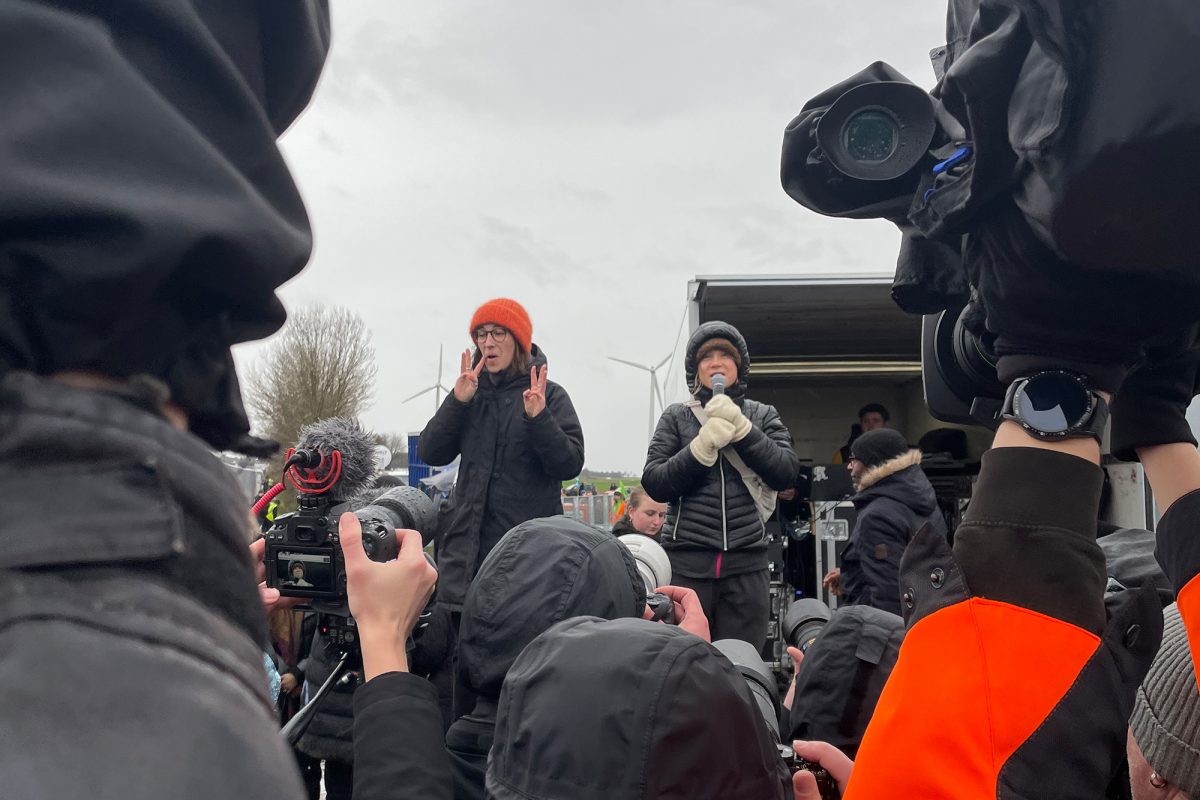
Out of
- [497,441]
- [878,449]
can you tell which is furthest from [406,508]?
[878,449]

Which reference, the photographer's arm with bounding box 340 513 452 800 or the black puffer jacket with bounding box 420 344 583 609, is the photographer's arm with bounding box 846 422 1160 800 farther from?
the black puffer jacket with bounding box 420 344 583 609

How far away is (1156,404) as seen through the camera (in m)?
1.15

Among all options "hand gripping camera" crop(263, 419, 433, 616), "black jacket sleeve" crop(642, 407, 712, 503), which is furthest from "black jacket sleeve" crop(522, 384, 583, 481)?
"hand gripping camera" crop(263, 419, 433, 616)

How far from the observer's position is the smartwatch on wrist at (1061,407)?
99cm

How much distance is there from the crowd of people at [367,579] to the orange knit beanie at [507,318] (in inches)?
56.9

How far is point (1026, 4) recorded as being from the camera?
833 millimetres

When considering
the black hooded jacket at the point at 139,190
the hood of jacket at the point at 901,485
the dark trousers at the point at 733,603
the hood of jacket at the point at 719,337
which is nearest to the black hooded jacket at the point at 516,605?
the black hooded jacket at the point at 139,190

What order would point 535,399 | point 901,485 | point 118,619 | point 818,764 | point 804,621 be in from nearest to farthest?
point 118,619
point 818,764
point 804,621
point 535,399
point 901,485

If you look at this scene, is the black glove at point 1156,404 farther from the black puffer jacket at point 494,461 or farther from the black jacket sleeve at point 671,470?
the black jacket sleeve at point 671,470

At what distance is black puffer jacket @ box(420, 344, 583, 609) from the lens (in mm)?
3268

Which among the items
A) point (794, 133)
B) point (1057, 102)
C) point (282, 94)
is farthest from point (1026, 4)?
point (282, 94)

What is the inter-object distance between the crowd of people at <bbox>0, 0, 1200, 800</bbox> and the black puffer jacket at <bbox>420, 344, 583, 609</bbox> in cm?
103

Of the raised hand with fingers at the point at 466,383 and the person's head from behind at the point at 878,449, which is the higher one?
the raised hand with fingers at the point at 466,383

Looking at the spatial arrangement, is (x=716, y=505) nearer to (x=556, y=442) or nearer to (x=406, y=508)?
(x=556, y=442)
